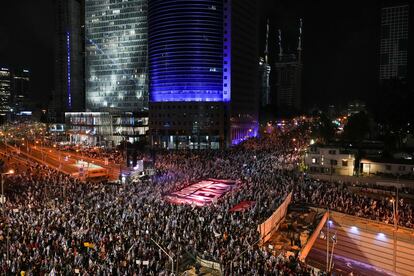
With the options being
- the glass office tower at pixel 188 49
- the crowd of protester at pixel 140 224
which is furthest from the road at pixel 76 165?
the glass office tower at pixel 188 49

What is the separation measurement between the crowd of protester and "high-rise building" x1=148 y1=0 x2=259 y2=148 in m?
49.2

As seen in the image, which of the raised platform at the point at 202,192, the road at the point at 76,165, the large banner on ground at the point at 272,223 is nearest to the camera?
the large banner on ground at the point at 272,223

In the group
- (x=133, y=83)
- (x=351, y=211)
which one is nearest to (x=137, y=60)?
(x=133, y=83)

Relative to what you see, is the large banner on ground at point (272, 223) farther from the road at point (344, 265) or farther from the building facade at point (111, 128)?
the building facade at point (111, 128)

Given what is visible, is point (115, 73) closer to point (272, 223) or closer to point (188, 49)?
point (188, 49)

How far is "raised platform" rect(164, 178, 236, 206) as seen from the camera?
2925 centimetres

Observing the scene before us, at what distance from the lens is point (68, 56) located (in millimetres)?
125875

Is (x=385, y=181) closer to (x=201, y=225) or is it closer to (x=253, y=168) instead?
(x=253, y=168)

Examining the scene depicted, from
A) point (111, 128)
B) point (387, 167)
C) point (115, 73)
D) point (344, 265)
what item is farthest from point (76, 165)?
point (115, 73)

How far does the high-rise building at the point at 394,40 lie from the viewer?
169625mm

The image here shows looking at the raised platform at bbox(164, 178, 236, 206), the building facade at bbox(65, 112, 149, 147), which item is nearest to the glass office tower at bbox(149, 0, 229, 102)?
the building facade at bbox(65, 112, 149, 147)

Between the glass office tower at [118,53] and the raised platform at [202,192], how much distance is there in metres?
68.0

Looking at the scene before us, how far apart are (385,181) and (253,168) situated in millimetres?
12933

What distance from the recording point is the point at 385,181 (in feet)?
121
